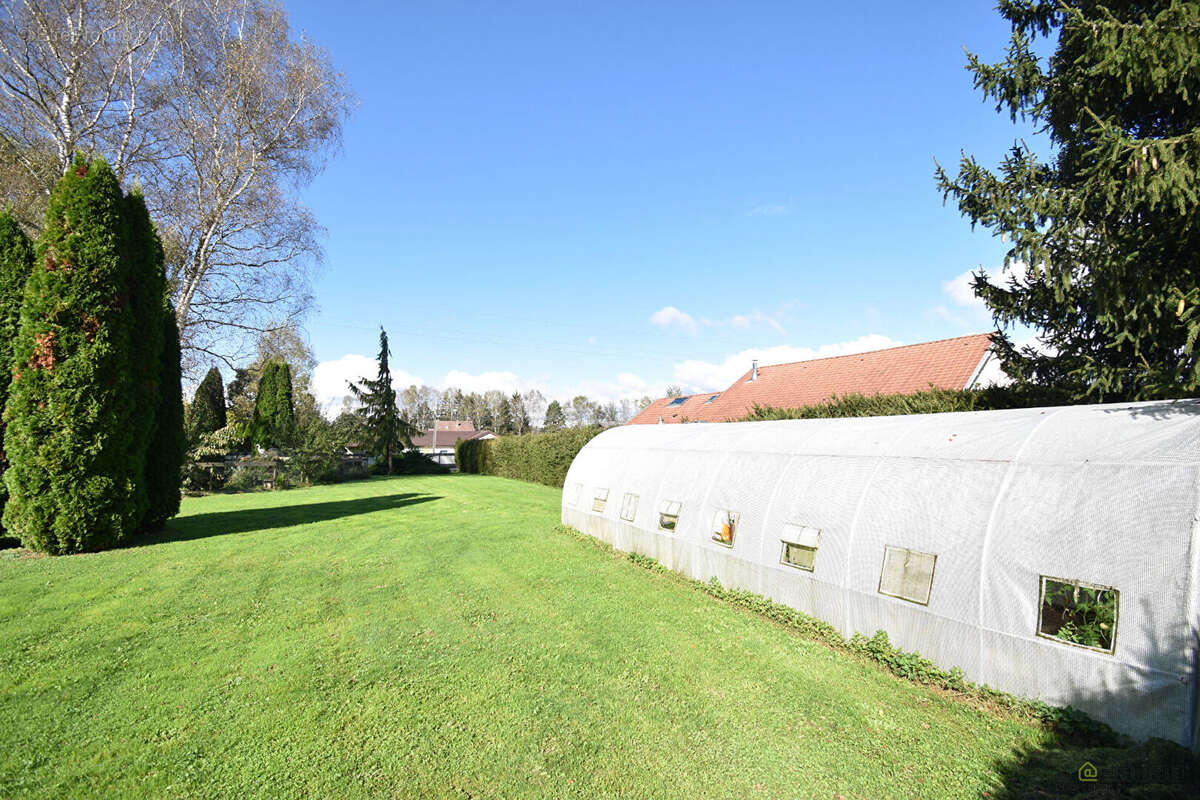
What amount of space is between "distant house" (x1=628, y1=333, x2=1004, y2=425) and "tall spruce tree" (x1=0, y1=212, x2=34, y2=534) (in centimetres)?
1827

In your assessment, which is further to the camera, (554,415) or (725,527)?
(554,415)

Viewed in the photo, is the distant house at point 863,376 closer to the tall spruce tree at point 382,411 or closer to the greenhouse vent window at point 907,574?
the greenhouse vent window at point 907,574

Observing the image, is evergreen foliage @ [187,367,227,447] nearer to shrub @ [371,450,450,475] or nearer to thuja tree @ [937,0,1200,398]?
shrub @ [371,450,450,475]

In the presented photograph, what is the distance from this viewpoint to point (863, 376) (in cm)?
2217

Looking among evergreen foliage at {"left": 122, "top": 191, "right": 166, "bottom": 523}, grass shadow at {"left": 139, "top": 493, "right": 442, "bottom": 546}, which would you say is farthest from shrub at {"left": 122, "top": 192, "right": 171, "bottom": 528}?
grass shadow at {"left": 139, "top": 493, "right": 442, "bottom": 546}

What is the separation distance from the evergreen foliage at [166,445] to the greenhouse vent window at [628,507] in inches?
408

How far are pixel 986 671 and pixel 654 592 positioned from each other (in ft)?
14.6

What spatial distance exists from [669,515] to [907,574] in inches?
181

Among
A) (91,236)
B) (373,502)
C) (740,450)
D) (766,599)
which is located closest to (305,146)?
(91,236)

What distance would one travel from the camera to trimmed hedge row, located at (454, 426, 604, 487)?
26.6m

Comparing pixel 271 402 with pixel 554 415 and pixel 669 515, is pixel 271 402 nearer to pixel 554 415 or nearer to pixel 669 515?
pixel 669 515

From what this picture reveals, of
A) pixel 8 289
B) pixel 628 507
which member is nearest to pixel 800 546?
pixel 628 507

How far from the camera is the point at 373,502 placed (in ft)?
65.5

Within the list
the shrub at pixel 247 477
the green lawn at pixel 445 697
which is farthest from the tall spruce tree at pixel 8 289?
the shrub at pixel 247 477
